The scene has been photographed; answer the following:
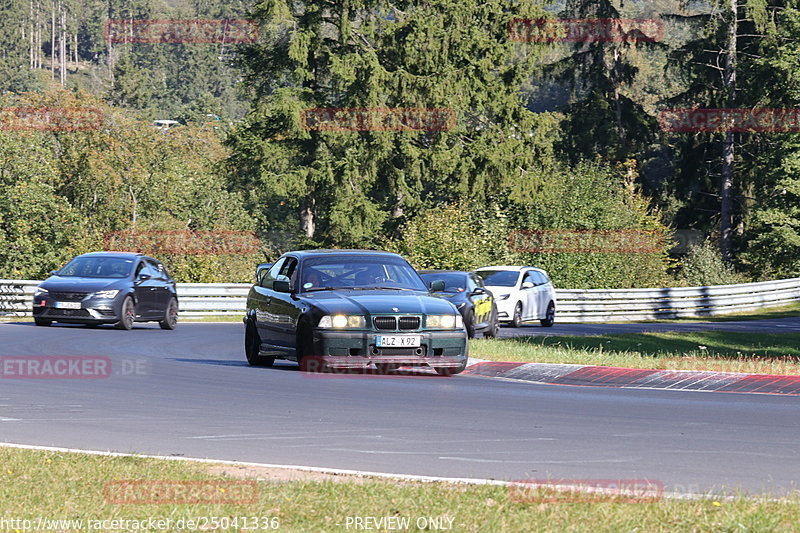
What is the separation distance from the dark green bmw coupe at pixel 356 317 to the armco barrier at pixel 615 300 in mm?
16799

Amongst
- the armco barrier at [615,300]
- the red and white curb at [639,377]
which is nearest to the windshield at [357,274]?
the red and white curb at [639,377]

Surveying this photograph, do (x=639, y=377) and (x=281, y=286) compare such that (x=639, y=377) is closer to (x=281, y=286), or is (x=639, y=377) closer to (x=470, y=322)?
(x=281, y=286)

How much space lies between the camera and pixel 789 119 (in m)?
61.5

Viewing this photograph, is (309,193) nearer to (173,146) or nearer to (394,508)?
(173,146)

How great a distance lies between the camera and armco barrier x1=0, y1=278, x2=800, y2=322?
108 ft

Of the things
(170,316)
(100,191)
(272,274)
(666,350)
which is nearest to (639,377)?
(272,274)

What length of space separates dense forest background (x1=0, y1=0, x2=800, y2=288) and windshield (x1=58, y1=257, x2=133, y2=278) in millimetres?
16270

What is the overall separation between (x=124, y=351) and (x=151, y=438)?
33.3ft

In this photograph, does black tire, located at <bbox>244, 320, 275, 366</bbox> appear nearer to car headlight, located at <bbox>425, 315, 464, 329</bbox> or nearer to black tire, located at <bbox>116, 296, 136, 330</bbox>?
car headlight, located at <bbox>425, 315, 464, 329</bbox>

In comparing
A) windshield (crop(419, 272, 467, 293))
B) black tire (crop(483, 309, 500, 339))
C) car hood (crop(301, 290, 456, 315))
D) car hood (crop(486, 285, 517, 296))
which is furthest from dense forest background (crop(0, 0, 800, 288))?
car hood (crop(301, 290, 456, 315))

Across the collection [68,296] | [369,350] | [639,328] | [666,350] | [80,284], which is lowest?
[639,328]

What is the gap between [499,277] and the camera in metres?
35.0

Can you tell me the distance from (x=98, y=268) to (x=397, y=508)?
20816 mm

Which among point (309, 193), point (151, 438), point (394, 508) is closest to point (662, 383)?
point (151, 438)
